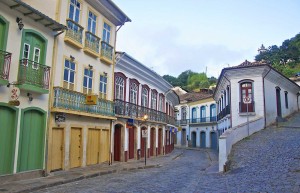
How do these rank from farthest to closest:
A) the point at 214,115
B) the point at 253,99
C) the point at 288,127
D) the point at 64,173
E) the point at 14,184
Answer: the point at 214,115 → the point at 253,99 → the point at 288,127 → the point at 64,173 → the point at 14,184

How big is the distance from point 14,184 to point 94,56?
26.8 feet

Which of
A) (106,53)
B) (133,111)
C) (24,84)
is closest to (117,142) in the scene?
(133,111)

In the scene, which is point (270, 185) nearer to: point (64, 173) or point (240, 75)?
point (64, 173)

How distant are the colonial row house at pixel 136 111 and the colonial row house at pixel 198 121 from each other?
14386mm

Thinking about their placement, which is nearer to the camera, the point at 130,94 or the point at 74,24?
the point at 74,24

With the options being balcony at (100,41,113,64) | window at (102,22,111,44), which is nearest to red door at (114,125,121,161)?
balcony at (100,41,113,64)

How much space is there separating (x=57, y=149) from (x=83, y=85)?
3667mm

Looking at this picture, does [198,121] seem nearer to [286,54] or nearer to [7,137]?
[286,54]

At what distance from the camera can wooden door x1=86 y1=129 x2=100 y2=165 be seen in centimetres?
1577

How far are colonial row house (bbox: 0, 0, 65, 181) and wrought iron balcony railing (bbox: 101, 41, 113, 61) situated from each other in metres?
4.22

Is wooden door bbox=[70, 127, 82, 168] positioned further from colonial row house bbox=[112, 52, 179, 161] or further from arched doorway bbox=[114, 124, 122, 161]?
arched doorway bbox=[114, 124, 122, 161]

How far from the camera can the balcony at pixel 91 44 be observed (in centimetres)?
1555

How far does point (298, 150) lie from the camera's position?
14.4 meters

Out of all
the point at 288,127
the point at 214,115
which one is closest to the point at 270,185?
the point at 288,127
